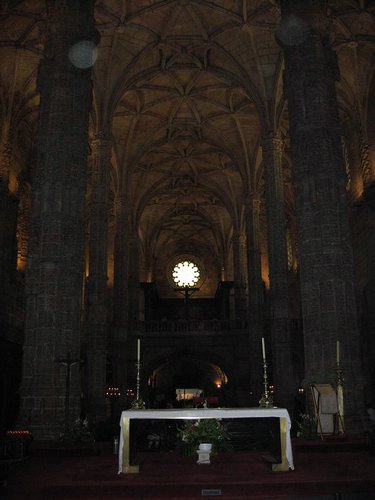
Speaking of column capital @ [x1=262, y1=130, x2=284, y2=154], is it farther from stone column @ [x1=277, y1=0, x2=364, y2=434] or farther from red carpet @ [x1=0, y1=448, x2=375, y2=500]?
red carpet @ [x1=0, y1=448, x2=375, y2=500]

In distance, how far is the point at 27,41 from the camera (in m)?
23.2

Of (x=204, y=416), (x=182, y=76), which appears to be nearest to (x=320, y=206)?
(x=204, y=416)

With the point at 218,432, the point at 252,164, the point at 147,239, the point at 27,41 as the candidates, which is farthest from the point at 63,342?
the point at 147,239

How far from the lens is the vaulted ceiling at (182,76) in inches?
907

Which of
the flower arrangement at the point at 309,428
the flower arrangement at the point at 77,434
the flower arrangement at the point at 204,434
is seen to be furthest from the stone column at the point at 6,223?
the flower arrangement at the point at 204,434

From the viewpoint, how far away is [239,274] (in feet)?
121

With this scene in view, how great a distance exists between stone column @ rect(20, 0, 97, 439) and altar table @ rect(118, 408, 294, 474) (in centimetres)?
385

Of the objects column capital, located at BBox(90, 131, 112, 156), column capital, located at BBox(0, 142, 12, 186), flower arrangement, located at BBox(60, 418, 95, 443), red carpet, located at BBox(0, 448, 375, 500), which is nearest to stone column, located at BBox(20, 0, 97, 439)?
flower arrangement, located at BBox(60, 418, 95, 443)

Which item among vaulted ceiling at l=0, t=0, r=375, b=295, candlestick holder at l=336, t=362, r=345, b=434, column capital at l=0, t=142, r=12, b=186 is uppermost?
vaulted ceiling at l=0, t=0, r=375, b=295

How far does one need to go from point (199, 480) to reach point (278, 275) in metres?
17.3

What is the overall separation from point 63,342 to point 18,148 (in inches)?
720

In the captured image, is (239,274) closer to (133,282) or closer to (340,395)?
(133,282)

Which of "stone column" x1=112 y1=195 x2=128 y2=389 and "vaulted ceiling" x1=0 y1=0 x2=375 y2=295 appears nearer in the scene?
"vaulted ceiling" x1=0 y1=0 x2=375 y2=295

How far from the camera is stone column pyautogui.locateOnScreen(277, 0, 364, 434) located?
11883mm
